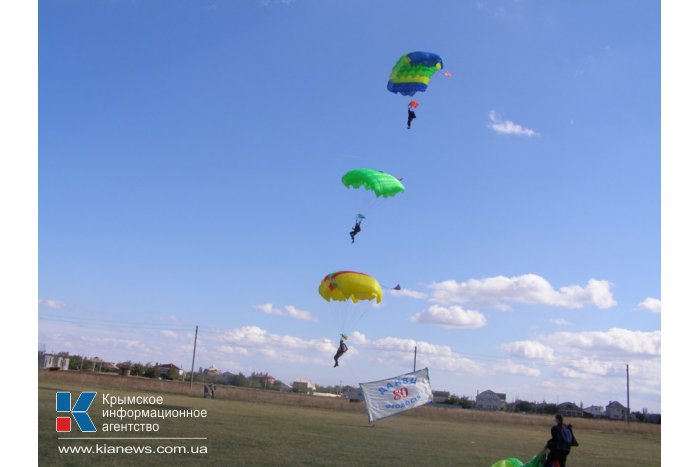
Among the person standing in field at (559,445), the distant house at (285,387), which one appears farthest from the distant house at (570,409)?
the person standing in field at (559,445)

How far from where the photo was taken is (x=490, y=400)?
92.0 meters

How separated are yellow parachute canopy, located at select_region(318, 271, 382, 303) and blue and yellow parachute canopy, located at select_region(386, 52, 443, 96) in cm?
628

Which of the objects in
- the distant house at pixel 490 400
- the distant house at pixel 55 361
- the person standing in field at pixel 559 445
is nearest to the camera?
the person standing in field at pixel 559 445

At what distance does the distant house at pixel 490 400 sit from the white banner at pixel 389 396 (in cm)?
7213

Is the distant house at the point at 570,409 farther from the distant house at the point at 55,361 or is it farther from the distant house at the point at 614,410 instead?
the distant house at the point at 55,361

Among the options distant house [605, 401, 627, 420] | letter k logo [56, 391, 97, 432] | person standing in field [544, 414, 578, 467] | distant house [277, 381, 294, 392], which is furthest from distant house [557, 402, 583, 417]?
person standing in field [544, 414, 578, 467]

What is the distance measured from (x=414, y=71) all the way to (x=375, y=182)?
3.82 m

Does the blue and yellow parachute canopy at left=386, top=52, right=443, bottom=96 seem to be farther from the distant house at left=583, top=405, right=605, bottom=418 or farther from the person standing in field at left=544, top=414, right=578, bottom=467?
the distant house at left=583, top=405, right=605, bottom=418

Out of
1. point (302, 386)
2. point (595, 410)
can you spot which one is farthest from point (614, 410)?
point (302, 386)

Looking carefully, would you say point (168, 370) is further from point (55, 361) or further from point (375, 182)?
point (375, 182)

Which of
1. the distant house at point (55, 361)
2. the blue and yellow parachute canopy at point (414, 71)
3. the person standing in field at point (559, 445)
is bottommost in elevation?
the distant house at point (55, 361)

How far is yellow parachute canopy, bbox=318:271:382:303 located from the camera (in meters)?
19.7

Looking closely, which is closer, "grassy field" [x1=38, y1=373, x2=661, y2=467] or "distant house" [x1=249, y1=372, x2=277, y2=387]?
"grassy field" [x1=38, y1=373, x2=661, y2=467]

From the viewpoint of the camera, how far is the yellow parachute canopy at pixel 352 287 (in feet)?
64.5
